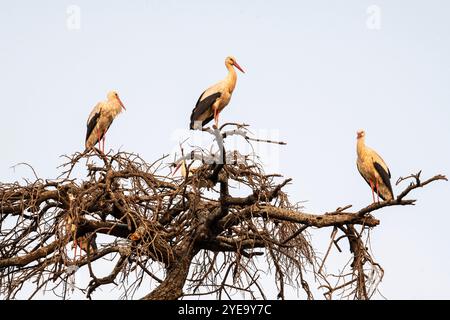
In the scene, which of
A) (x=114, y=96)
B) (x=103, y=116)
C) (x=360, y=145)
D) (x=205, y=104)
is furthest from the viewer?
(x=114, y=96)

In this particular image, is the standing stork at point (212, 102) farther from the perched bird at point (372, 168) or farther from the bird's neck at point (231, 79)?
the perched bird at point (372, 168)

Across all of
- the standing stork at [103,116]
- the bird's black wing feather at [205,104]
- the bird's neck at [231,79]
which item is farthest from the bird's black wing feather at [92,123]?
the bird's neck at [231,79]

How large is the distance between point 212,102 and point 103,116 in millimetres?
2272

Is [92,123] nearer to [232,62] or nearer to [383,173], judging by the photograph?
[232,62]

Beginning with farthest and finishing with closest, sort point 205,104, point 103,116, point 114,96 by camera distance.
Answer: point 114,96, point 103,116, point 205,104

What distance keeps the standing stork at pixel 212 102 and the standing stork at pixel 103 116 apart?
181 cm

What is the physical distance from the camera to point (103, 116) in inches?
472

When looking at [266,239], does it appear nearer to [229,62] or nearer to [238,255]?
[238,255]

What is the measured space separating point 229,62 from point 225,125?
3858mm

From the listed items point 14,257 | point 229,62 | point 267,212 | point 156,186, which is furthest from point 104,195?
point 229,62

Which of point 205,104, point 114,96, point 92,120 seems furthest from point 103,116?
point 205,104

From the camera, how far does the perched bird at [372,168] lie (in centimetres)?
1050

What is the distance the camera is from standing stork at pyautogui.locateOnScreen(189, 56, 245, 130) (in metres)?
10.5

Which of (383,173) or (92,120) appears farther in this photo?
(92,120)
